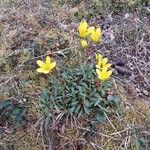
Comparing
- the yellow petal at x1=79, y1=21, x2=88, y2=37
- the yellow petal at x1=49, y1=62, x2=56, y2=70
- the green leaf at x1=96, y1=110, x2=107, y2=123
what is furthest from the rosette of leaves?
the yellow petal at x1=79, y1=21, x2=88, y2=37

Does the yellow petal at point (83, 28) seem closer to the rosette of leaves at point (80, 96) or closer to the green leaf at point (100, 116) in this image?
the rosette of leaves at point (80, 96)

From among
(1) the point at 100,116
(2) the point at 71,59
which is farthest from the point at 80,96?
(2) the point at 71,59

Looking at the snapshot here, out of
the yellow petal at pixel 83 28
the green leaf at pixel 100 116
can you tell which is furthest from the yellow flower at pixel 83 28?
the green leaf at pixel 100 116

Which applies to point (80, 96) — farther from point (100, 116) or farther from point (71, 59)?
point (71, 59)

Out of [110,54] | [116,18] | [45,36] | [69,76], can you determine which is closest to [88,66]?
[69,76]

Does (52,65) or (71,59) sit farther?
(71,59)

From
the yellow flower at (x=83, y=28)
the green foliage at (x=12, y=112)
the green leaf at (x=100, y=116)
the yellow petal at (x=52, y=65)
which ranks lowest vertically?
the green leaf at (x=100, y=116)

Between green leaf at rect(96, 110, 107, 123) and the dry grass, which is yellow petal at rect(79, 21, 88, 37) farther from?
green leaf at rect(96, 110, 107, 123)
